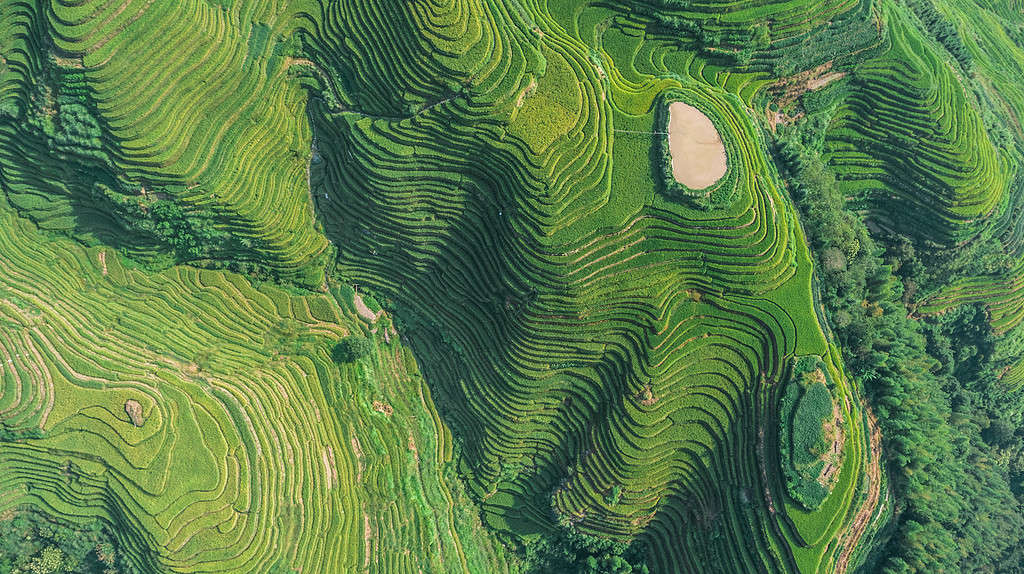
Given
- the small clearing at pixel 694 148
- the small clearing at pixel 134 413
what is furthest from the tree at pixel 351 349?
the small clearing at pixel 694 148

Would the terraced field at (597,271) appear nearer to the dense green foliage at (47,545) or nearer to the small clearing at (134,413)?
the small clearing at (134,413)

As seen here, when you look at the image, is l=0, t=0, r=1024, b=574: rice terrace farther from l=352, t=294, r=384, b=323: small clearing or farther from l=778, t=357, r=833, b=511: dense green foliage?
l=352, t=294, r=384, b=323: small clearing

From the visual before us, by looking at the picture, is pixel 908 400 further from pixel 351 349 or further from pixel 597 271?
pixel 351 349

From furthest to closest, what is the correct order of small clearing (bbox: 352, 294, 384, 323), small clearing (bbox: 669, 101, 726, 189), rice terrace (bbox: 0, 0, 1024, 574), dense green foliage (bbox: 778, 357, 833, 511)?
small clearing (bbox: 352, 294, 384, 323)
small clearing (bbox: 669, 101, 726, 189)
rice terrace (bbox: 0, 0, 1024, 574)
dense green foliage (bbox: 778, 357, 833, 511)

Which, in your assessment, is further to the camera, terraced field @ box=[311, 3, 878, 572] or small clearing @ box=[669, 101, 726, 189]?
small clearing @ box=[669, 101, 726, 189]

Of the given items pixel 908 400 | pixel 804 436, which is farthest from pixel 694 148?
pixel 908 400

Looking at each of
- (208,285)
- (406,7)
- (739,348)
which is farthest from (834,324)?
(208,285)

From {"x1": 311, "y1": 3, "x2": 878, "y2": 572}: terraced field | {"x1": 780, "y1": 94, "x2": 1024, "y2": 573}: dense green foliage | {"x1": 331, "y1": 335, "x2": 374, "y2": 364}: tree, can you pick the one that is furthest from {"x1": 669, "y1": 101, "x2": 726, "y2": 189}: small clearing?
{"x1": 331, "y1": 335, "x2": 374, "y2": 364}: tree
